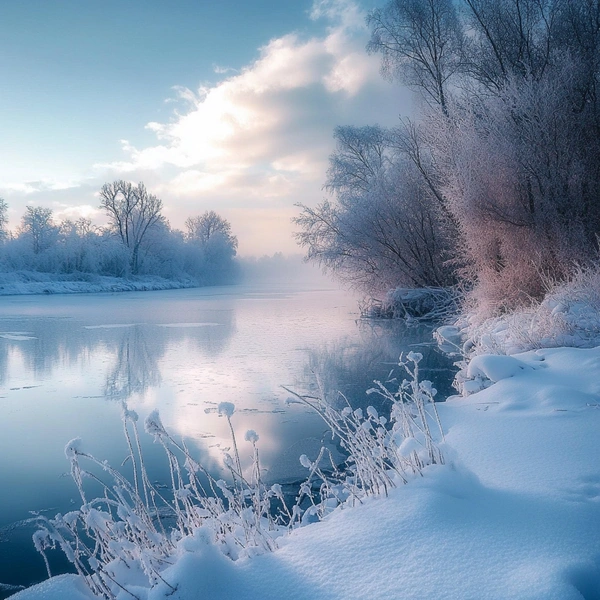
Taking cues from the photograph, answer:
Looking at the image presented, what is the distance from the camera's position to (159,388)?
6.56 metres

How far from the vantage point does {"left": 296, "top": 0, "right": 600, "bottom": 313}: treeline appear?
364 inches

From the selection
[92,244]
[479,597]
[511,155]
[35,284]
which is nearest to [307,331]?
[511,155]

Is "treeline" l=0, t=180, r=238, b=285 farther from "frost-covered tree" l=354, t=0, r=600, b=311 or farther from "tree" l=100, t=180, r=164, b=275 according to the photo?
"frost-covered tree" l=354, t=0, r=600, b=311

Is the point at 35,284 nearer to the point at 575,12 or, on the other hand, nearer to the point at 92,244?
the point at 92,244

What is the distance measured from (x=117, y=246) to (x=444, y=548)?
4816cm

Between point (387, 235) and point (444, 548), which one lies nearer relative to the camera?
point (444, 548)

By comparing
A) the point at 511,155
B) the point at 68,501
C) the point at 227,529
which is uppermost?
the point at 511,155

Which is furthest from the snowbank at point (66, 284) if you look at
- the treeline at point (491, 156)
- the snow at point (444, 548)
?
the snow at point (444, 548)

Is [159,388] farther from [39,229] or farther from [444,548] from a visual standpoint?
[39,229]

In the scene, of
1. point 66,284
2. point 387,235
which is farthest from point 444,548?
point 66,284

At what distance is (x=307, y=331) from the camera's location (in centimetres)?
1247

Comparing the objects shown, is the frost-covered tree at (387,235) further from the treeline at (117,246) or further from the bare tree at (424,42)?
the treeline at (117,246)

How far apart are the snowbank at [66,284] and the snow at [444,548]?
120 ft

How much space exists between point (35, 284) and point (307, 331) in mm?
30692
